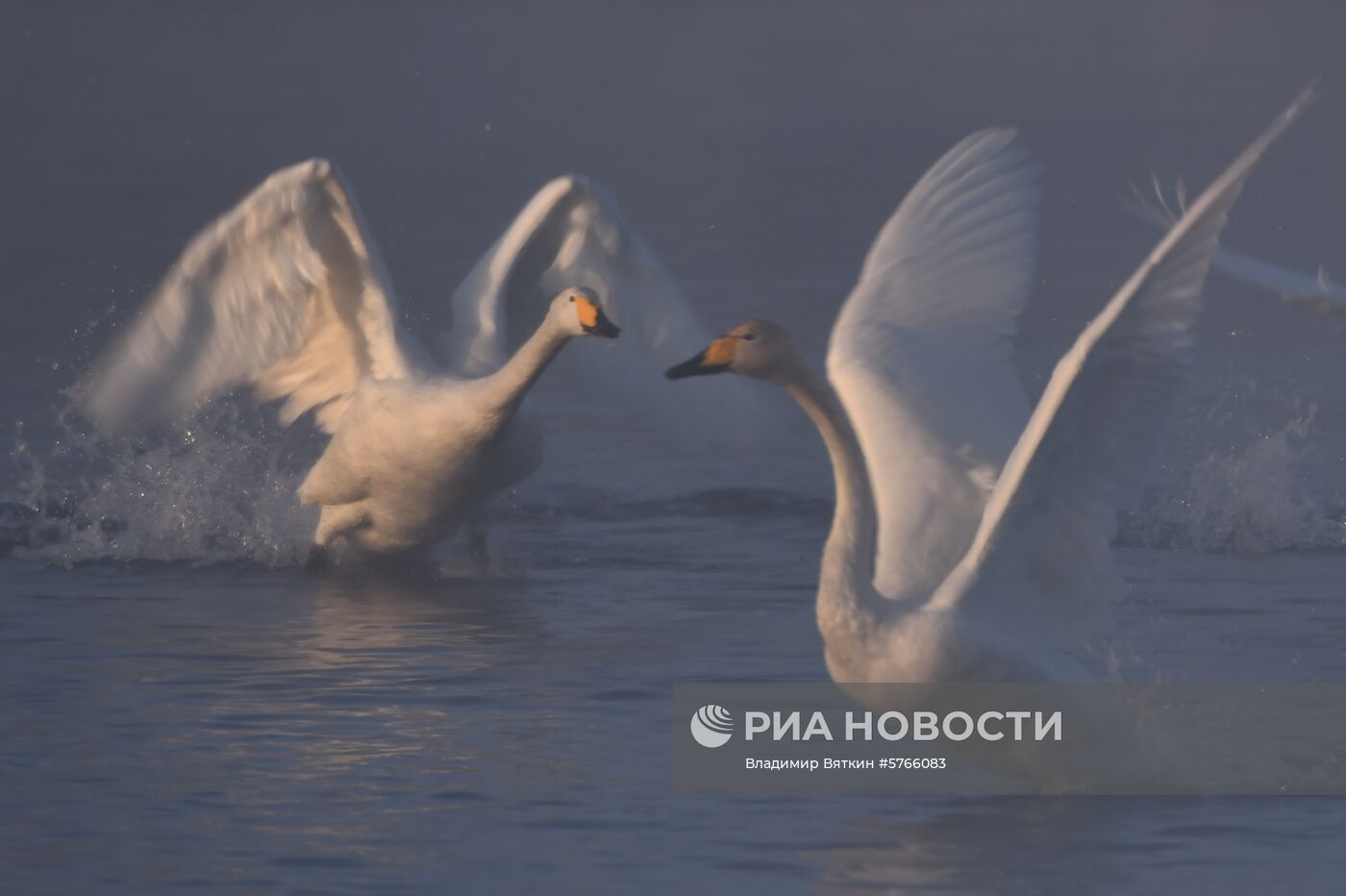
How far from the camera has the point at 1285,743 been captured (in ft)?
24.5

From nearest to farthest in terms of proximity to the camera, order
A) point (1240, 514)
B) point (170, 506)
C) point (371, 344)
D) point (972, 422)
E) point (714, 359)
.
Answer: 1. point (714, 359)
2. point (972, 422)
3. point (371, 344)
4. point (1240, 514)
5. point (170, 506)

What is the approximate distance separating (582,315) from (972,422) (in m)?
2.45

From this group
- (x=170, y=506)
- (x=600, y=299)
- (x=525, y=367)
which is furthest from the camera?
(x=170, y=506)

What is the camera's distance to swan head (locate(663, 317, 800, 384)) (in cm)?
672

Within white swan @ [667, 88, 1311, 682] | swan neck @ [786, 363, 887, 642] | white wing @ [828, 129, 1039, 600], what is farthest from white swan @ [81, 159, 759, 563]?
swan neck @ [786, 363, 887, 642]

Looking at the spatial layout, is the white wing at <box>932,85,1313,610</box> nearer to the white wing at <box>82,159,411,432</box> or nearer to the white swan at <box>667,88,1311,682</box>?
Answer: the white swan at <box>667,88,1311,682</box>

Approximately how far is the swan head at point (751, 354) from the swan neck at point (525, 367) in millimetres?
3416

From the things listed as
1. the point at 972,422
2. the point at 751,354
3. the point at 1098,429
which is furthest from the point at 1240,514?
the point at 751,354

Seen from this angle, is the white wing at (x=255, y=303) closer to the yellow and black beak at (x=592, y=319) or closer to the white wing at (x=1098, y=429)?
the yellow and black beak at (x=592, y=319)

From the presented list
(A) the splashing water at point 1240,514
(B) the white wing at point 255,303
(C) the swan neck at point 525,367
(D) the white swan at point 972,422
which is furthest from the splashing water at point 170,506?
(D) the white swan at point 972,422

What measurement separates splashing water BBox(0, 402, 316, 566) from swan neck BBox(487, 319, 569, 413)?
185 cm

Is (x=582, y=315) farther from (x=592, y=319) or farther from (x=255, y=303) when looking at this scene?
(x=255, y=303)

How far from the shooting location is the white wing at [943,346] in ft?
25.2

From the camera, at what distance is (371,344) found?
37.0 feet
